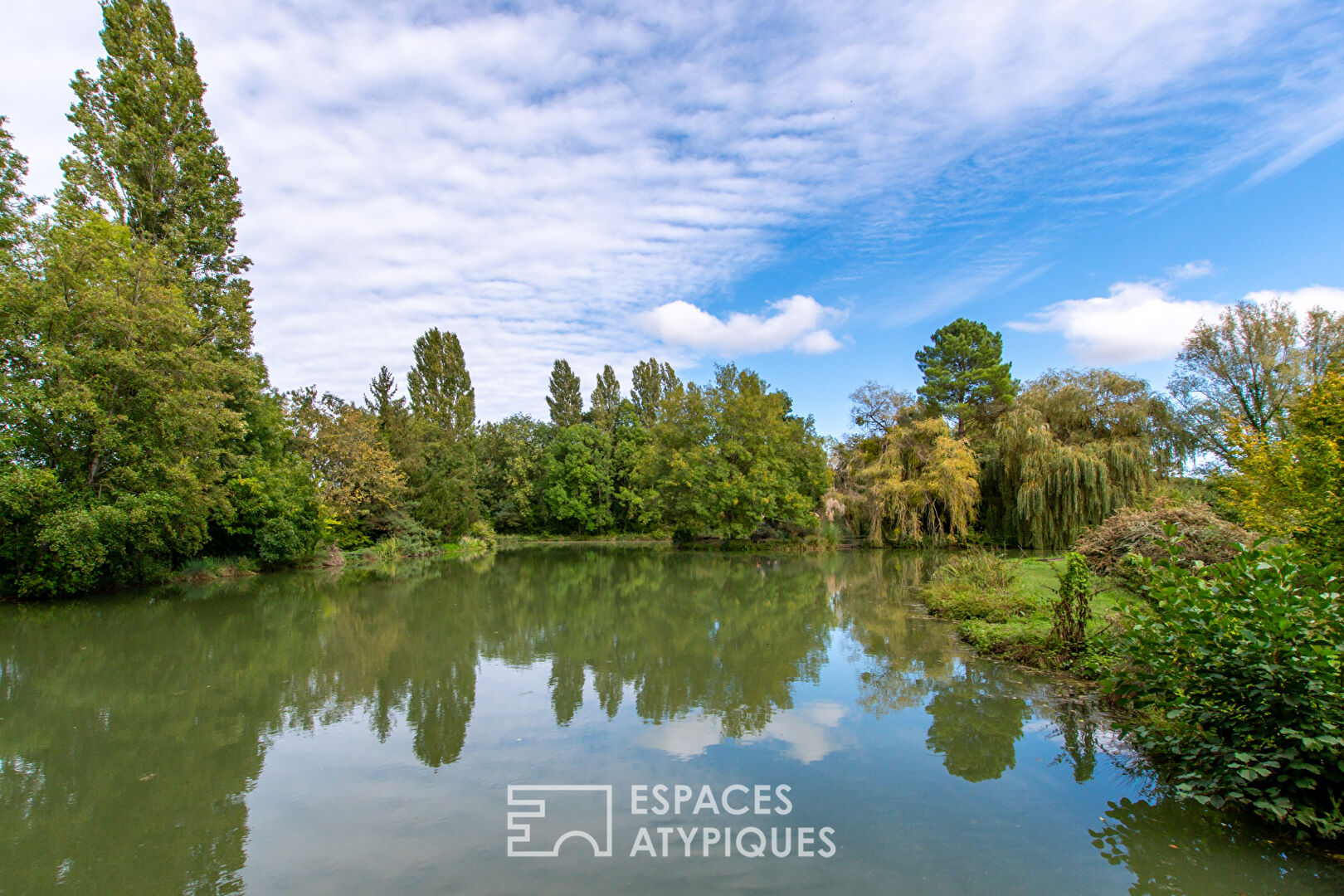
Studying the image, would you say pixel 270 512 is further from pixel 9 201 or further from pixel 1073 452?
pixel 1073 452

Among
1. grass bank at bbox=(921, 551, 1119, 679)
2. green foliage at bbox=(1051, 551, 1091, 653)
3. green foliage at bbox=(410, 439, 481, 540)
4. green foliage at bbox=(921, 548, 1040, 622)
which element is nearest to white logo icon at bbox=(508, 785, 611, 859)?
grass bank at bbox=(921, 551, 1119, 679)

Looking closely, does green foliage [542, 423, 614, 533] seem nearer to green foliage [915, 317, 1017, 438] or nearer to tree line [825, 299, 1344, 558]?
tree line [825, 299, 1344, 558]

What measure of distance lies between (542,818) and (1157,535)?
7.83 metres

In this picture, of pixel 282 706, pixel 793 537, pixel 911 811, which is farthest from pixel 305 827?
pixel 793 537

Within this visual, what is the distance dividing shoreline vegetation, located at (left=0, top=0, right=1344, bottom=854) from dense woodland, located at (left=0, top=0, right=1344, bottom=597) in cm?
9

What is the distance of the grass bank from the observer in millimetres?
6844

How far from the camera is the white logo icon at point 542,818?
12.0ft

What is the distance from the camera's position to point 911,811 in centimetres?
403

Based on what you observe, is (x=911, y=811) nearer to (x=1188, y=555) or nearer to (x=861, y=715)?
(x=861, y=715)

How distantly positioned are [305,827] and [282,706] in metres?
3.30

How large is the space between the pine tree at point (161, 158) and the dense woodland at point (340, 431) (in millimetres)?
68

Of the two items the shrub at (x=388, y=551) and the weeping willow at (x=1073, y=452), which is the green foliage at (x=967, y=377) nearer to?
the weeping willow at (x=1073, y=452)

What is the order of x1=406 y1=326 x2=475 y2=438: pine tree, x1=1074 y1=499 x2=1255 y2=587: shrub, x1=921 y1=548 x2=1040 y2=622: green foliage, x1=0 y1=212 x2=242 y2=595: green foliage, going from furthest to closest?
x1=406 y1=326 x2=475 y2=438: pine tree → x1=0 y1=212 x2=242 y2=595: green foliage → x1=921 y1=548 x2=1040 y2=622: green foliage → x1=1074 y1=499 x2=1255 y2=587: shrub

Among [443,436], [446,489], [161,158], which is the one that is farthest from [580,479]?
[161,158]
